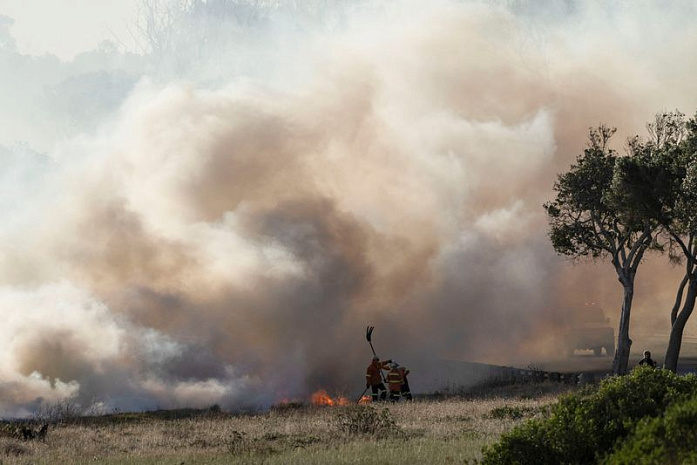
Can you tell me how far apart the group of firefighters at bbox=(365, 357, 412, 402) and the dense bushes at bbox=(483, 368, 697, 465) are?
22.8 metres

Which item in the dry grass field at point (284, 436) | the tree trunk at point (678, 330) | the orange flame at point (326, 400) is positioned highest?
the tree trunk at point (678, 330)

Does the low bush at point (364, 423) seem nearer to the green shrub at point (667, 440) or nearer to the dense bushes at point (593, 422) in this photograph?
the dense bushes at point (593, 422)

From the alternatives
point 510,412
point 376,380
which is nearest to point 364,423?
point 510,412

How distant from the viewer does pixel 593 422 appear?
1207 centimetres

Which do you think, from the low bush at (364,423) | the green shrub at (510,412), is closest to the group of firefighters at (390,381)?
the green shrub at (510,412)

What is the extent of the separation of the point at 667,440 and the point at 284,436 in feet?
45.8

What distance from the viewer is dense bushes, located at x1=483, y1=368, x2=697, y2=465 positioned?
470 inches

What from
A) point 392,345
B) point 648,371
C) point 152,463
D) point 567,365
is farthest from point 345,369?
point 648,371

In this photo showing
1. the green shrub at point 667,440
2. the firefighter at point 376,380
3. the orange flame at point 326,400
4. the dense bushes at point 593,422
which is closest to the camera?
the green shrub at point 667,440

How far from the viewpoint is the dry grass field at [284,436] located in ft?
→ 58.1

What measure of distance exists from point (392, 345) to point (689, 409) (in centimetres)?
4577

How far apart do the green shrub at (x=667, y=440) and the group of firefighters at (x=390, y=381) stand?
25125mm

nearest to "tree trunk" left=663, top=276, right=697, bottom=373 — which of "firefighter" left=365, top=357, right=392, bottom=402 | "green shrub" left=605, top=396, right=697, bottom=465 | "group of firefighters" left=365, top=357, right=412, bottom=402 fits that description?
"group of firefighters" left=365, top=357, right=412, bottom=402

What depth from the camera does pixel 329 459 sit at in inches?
661
